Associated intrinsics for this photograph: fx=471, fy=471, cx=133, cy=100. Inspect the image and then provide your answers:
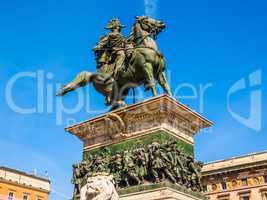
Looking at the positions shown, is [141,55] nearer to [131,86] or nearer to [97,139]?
[131,86]

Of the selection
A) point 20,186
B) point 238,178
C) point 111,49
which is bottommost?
point 111,49

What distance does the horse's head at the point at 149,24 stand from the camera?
51.4 feet

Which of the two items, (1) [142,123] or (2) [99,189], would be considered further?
(1) [142,123]

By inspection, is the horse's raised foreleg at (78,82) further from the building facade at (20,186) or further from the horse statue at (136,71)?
the building facade at (20,186)

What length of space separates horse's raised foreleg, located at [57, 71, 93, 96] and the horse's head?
2.40 metres

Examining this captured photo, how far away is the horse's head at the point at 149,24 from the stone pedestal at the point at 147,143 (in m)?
2.98

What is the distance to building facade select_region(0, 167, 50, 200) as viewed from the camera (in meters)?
56.8

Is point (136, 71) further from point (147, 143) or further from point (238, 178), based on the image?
point (238, 178)

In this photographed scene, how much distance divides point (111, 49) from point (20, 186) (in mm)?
45824

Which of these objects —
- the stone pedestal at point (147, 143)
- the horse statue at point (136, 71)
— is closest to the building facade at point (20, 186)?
the horse statue at point (136, 71)

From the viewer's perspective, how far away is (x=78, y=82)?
1578 cm

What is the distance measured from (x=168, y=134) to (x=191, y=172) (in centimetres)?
134

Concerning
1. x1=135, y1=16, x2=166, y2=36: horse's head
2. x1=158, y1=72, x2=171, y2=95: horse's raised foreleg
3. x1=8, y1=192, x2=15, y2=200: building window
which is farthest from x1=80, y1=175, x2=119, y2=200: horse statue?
x1=8, y1=192, x2=15, y2=200: building window

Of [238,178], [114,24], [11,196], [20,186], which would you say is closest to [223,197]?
[238,178]
